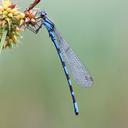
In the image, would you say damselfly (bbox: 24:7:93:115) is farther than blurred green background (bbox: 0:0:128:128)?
No

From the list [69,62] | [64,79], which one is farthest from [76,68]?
[64,79]

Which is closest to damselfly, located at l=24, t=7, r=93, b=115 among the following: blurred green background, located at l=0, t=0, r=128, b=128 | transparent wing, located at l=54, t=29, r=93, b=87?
transparent wing, located at l=54, t=29, r=93, b=87

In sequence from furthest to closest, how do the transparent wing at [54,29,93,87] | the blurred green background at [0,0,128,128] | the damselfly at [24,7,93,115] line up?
the blurred green background at [0,0,128,128], the transparent wing at [54,29,93,87], the damselfly at [24,7,93,115]

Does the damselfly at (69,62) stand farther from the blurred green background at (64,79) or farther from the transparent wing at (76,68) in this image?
the blurred green background at (64,79)

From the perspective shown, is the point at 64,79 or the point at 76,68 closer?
the point at 76,68

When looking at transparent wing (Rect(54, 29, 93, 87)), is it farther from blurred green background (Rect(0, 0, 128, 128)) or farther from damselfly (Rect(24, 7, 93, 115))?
blurred green background (Rect(0, 0, 128, 128))

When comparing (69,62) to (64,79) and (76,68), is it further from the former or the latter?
(64,79)
